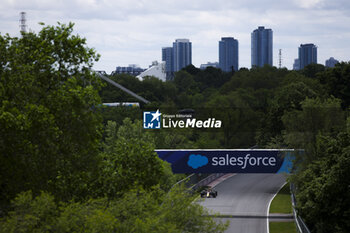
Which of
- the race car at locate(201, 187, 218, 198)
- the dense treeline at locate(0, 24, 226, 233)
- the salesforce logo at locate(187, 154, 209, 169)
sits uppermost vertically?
the dense treeline at locate(0, 24, 226, 233)

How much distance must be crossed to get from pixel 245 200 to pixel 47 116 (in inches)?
1486

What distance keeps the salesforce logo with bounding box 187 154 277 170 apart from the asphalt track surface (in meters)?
3.67

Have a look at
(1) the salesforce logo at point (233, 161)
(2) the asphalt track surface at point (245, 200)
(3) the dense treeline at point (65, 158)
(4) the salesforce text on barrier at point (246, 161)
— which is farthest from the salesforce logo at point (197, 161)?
(3) the dense treeline at point (65, 158)

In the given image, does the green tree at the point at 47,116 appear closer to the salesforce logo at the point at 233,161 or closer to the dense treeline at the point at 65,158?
the dense treeline at the point at 65,158

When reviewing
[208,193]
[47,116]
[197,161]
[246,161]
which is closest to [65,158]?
[47,116]

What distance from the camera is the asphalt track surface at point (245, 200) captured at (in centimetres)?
4422

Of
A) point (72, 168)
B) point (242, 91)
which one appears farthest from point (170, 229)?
point (242, 91)

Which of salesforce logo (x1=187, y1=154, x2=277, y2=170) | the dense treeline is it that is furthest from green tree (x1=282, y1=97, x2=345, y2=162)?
the dense treeline

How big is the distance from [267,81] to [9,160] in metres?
116

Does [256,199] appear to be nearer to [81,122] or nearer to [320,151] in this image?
[320,151]

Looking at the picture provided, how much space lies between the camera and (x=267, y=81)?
133 m

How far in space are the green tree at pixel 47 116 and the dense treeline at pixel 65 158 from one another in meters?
0.04

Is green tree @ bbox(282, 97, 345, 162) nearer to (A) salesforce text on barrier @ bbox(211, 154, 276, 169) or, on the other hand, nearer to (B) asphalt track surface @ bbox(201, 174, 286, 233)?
(A) salesforce text on barrier @ bbox(211, 154, 276, 169)

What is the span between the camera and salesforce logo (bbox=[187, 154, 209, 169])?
174ft
